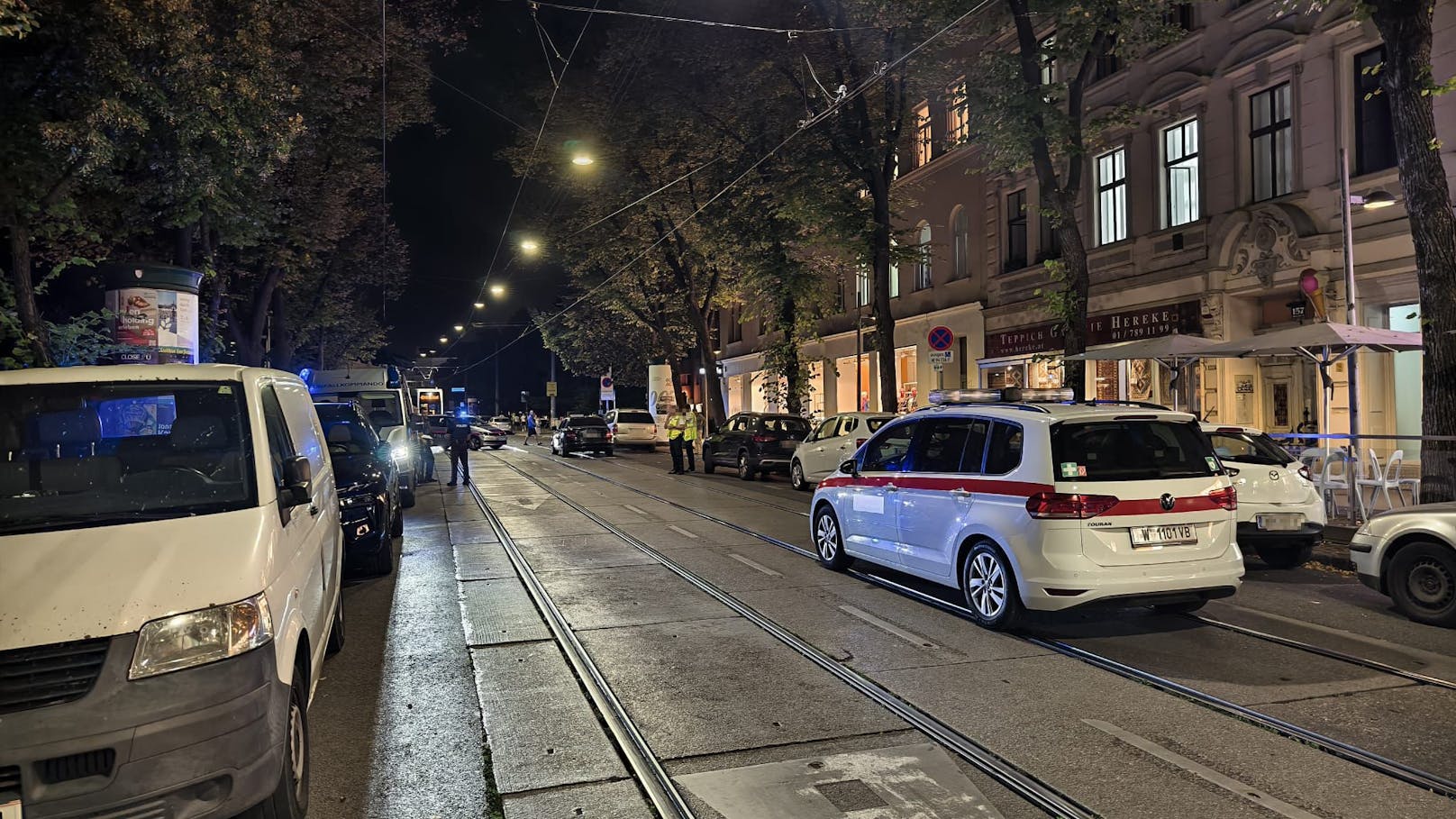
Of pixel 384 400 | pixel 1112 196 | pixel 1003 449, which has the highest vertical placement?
→ pixel 1112 196

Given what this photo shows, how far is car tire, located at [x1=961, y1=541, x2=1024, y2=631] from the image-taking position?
6.99 m

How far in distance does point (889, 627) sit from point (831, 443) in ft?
37.3

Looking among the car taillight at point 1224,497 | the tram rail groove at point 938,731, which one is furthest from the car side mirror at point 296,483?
the car taillight at point 1224,497

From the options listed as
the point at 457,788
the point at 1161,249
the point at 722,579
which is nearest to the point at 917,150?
the point at 1161,249

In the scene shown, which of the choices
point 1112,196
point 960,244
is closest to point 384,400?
point 1112,196

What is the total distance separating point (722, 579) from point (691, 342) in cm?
3458

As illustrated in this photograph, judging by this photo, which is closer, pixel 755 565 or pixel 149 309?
pixel 755 565

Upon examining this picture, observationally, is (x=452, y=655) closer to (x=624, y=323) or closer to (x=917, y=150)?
(x=917, y=150)

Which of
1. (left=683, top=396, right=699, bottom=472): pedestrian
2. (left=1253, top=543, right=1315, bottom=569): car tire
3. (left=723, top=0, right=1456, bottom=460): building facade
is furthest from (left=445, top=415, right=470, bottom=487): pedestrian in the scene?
(left=1253, top=543, right=1315, bottom=569): car tire

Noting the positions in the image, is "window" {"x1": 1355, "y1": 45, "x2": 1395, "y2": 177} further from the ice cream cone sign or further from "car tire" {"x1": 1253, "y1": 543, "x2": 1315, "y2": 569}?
"car tire" {"x1": 1253, "y1": 543, "x2": 1315, "y2": 569}

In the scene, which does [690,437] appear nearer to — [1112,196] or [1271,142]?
[1112,196]

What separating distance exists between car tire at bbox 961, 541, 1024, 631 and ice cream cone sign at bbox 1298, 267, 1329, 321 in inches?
427

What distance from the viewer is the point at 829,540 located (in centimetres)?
988

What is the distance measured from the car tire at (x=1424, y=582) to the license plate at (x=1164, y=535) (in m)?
2.17
